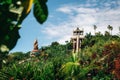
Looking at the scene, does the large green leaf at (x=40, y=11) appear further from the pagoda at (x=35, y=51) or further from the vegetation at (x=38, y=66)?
the pagoda at (x=35, y=51)

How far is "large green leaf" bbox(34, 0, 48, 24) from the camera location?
0.94m

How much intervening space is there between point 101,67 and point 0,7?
18.0 metres

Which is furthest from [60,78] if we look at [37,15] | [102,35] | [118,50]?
[102,35]

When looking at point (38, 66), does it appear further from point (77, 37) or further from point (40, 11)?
point (77, 37)

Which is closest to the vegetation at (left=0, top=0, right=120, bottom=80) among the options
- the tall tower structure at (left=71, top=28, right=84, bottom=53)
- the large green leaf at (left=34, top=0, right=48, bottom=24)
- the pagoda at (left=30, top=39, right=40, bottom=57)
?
the large green leaf at (left=34, top=0, right=48, bottom=24)

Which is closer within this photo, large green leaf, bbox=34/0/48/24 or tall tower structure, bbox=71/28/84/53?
large green leaf, bbox=34/0/48/24

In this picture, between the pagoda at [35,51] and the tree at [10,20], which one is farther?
the pagoda at [35,51]

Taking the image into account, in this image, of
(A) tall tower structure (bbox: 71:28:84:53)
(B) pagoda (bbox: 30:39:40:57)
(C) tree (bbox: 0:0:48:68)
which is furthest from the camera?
(A) tall tower structure (bbox: 71:28:84:53)

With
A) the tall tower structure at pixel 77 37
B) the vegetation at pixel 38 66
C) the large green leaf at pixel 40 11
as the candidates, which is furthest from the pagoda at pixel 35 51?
the large green leaf at pixel 40 11

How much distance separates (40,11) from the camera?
3.14 ft

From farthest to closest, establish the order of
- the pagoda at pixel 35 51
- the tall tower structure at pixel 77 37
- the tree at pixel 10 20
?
the tall tower structure at pixel 77 37
the pagoda at pixel 35 51
the tree at pixel 10 20

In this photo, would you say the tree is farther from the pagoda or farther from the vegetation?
the pagoda

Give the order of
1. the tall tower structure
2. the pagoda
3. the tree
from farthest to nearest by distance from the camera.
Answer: the tall tower structure < the pagoda < the tree

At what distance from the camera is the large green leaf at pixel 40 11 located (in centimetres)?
94
